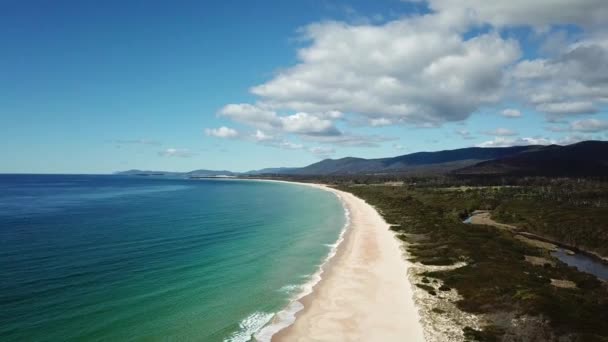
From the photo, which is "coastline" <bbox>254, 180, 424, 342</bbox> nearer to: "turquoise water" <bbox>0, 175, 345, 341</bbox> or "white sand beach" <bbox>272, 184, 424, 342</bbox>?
"white sand beach" <bbox>272, 184, 424, 342</bbox>

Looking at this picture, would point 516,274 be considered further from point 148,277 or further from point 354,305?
point 148,277

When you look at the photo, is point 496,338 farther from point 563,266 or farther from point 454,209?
point 454,209

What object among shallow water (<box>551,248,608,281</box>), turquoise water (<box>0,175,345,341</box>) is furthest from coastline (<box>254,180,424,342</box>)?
shallow water (<box>551,248,608,281</box>)

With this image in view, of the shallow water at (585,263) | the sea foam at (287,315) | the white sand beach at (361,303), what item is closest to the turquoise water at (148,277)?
the sea foam at (287,315)

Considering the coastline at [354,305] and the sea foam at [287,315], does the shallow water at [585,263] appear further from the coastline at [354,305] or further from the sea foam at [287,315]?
the sea foam at [287,315]

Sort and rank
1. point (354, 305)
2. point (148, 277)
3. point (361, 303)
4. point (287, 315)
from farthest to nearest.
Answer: point (148, 277)
point (361, 303)
point (354, 305)
point (287, 315)

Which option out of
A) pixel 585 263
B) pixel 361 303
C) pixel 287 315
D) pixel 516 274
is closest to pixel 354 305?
pixel 361 303

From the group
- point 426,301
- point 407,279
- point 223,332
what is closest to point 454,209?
point 407,279
